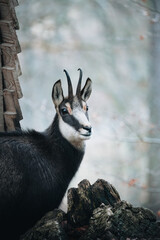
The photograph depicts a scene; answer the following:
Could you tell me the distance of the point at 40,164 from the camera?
5004 mm

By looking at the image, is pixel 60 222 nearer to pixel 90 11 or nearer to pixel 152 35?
pixel 152 35

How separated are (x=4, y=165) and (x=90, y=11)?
16.4 m

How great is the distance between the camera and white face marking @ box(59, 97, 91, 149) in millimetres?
4982

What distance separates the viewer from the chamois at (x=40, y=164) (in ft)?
15.3

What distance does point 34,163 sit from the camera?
195 inches

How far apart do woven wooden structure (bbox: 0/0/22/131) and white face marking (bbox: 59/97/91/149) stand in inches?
42.7

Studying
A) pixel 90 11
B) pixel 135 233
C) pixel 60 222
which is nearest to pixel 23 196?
pixel 60 222

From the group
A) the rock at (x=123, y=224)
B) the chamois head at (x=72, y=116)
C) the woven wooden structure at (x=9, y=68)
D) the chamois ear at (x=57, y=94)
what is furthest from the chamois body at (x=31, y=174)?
the rock at (x=123, y=224)

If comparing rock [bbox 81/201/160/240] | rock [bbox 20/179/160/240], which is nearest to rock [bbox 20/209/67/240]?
rock [bbox 20/179/160/240]

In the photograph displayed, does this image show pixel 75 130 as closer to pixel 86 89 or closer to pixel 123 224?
pixel 86 89

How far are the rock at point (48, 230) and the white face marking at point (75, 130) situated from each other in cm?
121

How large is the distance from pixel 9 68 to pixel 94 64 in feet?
44.5

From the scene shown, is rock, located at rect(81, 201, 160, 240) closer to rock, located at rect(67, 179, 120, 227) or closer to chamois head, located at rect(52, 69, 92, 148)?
rock, located at rect(67, 179, 120, 227)

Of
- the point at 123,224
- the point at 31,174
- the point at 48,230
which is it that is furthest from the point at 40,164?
the point at 123,224
